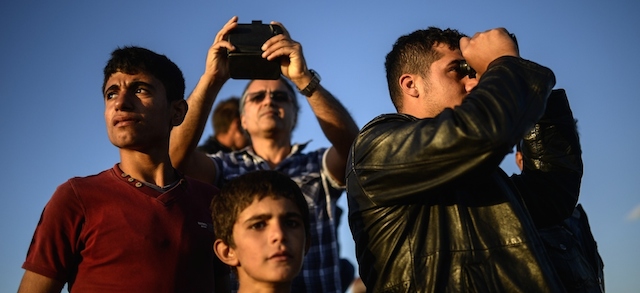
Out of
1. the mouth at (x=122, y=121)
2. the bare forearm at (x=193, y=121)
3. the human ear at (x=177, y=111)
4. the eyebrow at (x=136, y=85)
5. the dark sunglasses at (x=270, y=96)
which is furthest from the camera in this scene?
the dark sunglasses at (x=270, y=96)

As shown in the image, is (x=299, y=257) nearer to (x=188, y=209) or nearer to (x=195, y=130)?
(x=188, y=209)

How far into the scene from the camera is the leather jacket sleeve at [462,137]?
268cm

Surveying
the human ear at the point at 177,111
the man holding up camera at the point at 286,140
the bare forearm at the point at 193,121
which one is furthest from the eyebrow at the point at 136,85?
the bare forearm at the point at 193,121

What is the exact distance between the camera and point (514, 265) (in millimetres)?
2740

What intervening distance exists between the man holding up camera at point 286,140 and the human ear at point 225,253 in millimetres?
1003

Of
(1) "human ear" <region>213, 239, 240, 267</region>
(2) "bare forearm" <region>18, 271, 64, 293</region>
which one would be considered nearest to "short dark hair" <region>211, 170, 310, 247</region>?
(1) "human ear" <region>213, 239, 240, 267</region>

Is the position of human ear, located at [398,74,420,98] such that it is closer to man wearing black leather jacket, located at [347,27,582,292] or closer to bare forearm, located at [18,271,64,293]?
man wearing black leather jacket, located at [347,27,582,292]

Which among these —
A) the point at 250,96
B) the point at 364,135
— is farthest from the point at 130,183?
the point at 250,96

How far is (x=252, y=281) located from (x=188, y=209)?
0.58m

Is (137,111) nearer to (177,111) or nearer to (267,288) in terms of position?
(177,111)

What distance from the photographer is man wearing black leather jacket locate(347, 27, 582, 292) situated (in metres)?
2.70

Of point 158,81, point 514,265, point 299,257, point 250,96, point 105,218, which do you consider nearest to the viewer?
point 514,265

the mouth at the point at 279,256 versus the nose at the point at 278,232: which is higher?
the nose at the point at 278,232

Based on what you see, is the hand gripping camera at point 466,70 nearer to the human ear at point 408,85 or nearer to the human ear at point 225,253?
the human ear at point 408,85
